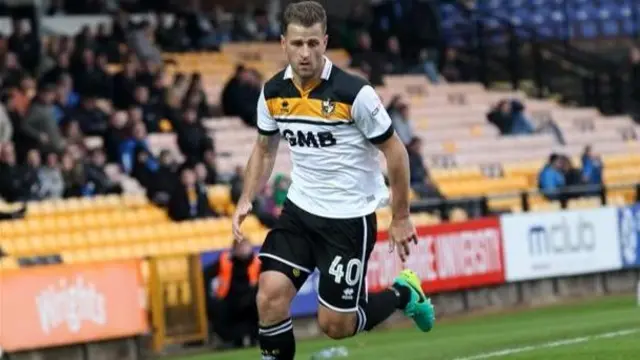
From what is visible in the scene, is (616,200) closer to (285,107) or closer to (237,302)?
(237,302)

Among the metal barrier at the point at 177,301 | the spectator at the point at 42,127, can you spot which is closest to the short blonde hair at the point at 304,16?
the metal barrier at the point at 177,301

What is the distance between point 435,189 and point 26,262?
7.80 m

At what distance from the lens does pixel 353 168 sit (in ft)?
34.2

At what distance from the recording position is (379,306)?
11.1 metres

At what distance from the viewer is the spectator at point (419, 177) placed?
82.9ft

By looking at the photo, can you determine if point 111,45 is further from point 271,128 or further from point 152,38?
point 271,128

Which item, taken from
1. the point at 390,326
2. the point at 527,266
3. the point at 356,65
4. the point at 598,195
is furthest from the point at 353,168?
the point at 356,65

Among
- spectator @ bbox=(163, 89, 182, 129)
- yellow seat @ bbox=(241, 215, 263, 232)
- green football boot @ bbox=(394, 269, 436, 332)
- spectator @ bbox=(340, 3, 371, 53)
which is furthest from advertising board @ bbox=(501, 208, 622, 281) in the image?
green football boot @ bbox=(394, 269, 436, 332)

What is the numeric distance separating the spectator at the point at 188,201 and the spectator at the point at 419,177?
3746 mm

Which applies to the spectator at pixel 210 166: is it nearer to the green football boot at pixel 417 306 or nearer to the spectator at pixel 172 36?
the spectator at pixel 172 36

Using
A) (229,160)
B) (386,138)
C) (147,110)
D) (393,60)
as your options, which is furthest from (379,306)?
(393,60)

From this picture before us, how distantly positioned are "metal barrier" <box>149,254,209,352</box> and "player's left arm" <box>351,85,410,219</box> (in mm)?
9841

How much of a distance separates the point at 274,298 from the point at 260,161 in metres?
1.06

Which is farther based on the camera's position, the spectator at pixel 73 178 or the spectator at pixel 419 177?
the spectator at pixel 419 177
